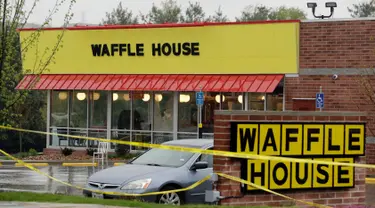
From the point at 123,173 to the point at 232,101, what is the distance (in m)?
21.8

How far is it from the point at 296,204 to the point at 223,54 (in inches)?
939

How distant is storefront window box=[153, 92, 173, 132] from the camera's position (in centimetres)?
4175

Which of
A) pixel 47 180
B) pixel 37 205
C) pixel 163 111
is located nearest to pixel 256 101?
pixel 163 111

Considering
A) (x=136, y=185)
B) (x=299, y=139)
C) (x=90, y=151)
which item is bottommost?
(x=90, y=151)

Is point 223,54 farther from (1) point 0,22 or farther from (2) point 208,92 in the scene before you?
(1) point 0,22

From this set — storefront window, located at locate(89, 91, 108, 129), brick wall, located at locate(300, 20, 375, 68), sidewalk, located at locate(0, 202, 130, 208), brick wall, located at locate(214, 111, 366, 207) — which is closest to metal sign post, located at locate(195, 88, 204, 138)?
brick wall, located at locate(300, 20, 375, 68)

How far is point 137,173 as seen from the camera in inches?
720

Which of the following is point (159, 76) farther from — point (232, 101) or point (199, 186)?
point (199, 186)

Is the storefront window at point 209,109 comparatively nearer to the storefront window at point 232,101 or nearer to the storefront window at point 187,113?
the storefront window at point 232,101

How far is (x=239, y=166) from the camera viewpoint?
15633mm

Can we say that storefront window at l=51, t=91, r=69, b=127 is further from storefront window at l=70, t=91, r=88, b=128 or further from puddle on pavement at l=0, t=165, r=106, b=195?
puddle on pavement at l=0, t=165, r=106, b=195

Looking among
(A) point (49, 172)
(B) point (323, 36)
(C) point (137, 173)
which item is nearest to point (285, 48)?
(B) point (323, 36)

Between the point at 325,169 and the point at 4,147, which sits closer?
the point at 325,169

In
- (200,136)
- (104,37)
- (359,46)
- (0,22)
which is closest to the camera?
(0,22)
